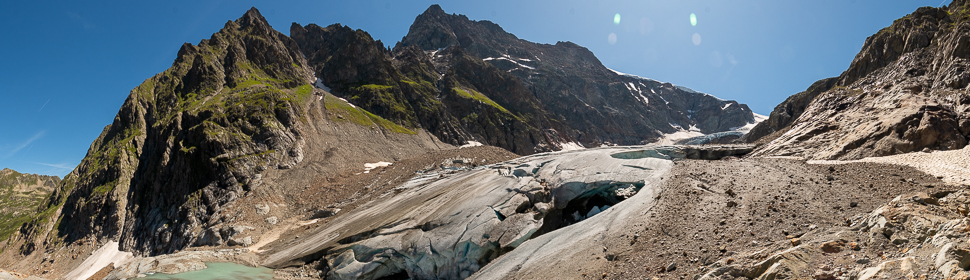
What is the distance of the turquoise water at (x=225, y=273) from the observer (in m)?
19.8

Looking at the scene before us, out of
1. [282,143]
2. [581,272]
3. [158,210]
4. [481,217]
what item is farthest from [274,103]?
[581,272]

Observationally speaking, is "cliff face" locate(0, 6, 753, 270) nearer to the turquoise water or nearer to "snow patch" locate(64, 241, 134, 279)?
"snow patch" locate(64, 241, 134, 279)

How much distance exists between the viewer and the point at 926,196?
10.9 meters

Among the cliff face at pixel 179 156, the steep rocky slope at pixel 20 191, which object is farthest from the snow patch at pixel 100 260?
the steep rocky slope at pixel 20 191

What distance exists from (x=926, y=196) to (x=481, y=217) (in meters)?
17.9

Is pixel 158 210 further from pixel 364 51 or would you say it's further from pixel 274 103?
pixel 364 51

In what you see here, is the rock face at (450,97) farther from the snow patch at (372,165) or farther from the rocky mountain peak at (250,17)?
the snow patch at (372,165)

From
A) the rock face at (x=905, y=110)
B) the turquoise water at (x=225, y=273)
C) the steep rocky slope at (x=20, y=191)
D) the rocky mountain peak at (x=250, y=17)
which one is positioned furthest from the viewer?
the rocky mountain peak at (x=250, y=17)

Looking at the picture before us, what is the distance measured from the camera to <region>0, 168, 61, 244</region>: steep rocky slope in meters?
135

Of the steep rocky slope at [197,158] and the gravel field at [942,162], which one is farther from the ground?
the steep rocky slope at [197,158]

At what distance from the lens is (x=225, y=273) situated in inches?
845

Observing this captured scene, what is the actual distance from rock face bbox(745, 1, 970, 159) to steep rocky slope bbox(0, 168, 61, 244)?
20945 centimetres

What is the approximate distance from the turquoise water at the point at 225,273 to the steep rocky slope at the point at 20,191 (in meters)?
173

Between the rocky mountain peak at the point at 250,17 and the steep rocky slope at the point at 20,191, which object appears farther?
the rocky mountain peak at the point at 250,17
